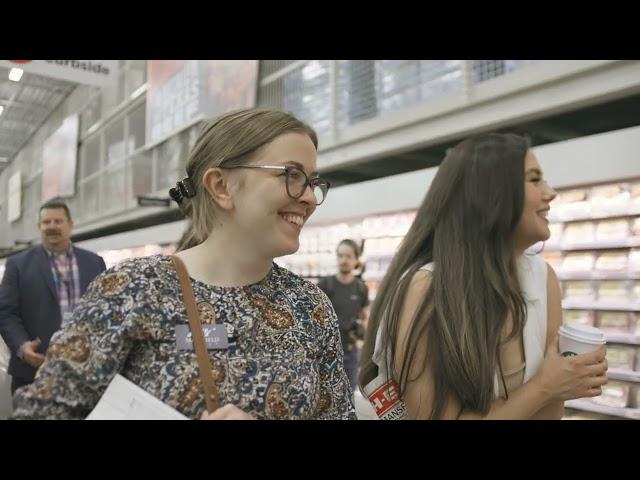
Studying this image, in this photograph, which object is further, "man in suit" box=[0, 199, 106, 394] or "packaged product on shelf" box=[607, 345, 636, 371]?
"packaged product on shelf" box=[607, 345, 636, 371]

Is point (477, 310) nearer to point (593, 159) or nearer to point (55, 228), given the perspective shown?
point (55, 228)

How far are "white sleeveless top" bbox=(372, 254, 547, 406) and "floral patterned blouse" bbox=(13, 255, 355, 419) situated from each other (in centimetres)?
40

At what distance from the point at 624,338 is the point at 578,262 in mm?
679

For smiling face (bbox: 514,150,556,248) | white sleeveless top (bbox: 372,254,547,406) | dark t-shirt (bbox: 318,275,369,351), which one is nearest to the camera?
white sleeveless top (bbox: 372,254,547,406)

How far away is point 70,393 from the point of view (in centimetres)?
95

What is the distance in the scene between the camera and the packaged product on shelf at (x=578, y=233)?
4.31 metres

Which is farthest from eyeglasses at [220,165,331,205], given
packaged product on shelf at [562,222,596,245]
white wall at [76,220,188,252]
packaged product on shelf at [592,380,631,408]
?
white wall at [76,220,188,252]

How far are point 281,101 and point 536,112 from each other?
14.4ft

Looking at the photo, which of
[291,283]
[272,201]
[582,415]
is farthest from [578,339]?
[582,415]

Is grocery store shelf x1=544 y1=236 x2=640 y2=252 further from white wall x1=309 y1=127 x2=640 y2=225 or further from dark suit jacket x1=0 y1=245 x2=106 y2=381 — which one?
dark suit jacket x1=0 y1=245 x2=106 y2=381

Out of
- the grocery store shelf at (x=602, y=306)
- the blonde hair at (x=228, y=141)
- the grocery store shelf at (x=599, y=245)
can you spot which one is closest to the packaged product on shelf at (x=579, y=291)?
the grocery store shelf at (x=602, y=306)

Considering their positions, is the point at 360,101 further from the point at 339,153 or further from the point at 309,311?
the point at 309,311

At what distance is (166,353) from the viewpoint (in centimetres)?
99

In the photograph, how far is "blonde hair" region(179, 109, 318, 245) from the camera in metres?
1.10
